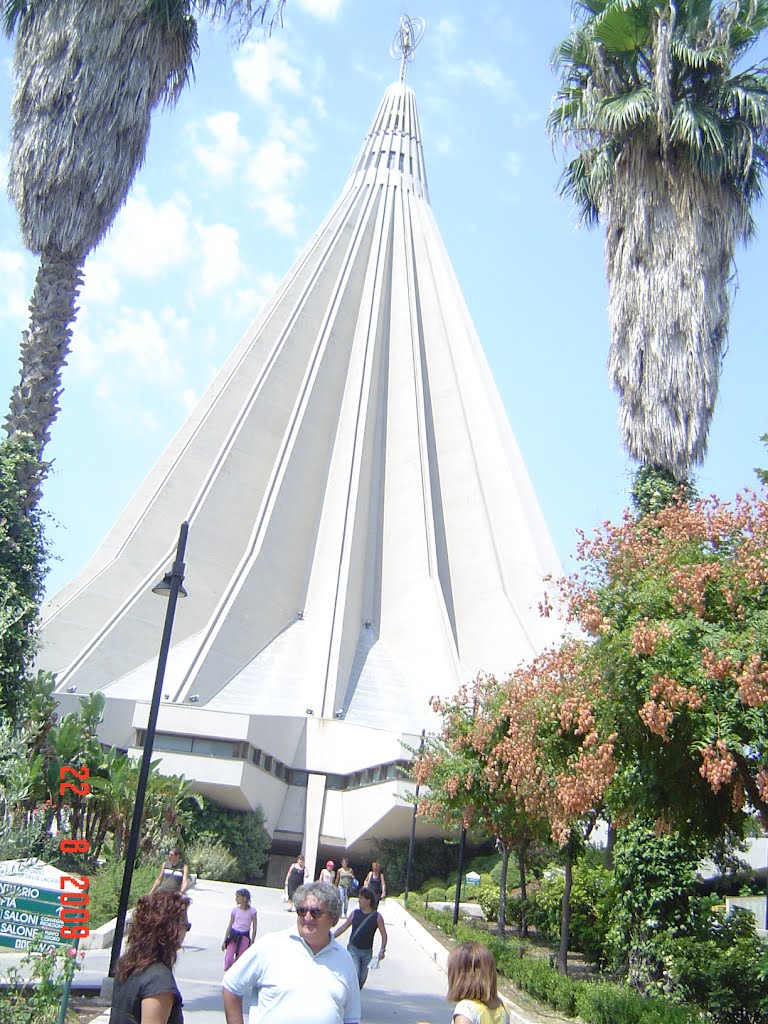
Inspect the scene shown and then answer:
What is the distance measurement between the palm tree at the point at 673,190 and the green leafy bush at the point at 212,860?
15.3 m

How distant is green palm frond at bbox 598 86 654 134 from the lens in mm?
13469

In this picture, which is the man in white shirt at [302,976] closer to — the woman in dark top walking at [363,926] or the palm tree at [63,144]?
the woman in dark top walking at [363,926]

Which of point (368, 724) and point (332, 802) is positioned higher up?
point (368, 724)

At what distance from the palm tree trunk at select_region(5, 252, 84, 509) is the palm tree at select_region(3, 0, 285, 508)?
0.01 metres

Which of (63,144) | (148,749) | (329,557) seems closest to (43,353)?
(63,144)

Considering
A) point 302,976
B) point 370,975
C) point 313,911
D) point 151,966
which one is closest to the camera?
point 302,976

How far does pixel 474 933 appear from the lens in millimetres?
15289

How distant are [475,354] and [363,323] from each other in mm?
5868

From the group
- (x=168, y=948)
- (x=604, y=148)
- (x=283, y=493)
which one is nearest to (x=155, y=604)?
(x=283, y=493)

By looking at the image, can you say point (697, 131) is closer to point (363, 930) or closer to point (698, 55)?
point (698, 55)

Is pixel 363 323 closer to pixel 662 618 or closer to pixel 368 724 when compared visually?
pixel 368 724

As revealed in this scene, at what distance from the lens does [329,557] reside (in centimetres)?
3772

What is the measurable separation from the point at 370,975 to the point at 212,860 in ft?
38.1

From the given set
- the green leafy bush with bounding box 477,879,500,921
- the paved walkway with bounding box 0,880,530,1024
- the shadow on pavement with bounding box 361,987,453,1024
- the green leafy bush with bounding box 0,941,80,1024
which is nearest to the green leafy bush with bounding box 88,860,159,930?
the paved walkway with bounding box 0,880,530,1024
